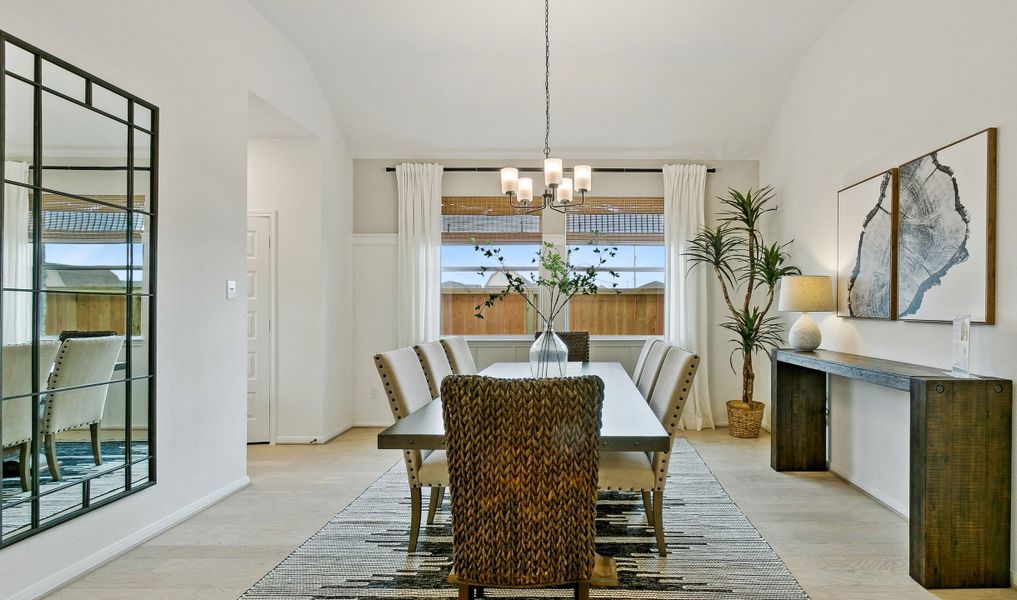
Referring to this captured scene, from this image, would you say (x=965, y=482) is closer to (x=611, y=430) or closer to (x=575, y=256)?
(x=611, y=430)

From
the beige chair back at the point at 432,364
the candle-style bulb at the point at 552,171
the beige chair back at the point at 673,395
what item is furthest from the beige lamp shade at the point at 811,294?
the beige chair back at the point at 432,364

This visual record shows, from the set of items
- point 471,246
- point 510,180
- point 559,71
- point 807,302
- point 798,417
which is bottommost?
point 798,417

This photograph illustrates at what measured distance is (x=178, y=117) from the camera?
3141mm

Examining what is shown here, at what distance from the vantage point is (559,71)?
4.82 metres

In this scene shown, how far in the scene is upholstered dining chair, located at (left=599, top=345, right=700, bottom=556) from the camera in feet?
8.16

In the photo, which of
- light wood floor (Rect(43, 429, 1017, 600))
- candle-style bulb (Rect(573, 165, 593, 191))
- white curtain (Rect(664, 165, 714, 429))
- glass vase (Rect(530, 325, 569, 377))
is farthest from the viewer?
white curtain (Rect(664, 165, 714, 429))

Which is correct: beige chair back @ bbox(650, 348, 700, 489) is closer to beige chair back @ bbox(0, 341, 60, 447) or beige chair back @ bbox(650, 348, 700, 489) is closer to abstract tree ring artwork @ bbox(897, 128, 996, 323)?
abstract tree ring artwork @ bbox(897, 128, 996, 323)

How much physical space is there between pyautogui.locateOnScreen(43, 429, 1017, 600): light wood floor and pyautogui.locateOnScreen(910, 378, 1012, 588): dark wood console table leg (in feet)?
0.33

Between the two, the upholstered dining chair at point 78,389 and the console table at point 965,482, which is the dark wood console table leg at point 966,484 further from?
the upholstered dining chair at point 78,389

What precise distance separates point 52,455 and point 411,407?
142 centimetres

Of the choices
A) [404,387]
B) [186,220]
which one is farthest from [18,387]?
[404,387]

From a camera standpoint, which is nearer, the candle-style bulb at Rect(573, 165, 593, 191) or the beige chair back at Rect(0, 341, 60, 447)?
the beige chair back at Rect(0, 341, 60, 447)

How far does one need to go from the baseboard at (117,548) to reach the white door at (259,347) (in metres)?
1.31

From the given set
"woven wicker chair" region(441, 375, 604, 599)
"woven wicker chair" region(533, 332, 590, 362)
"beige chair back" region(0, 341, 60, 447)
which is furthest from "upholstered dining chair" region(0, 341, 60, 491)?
"woven wicker chair" region(533, 332, 590, 362)
